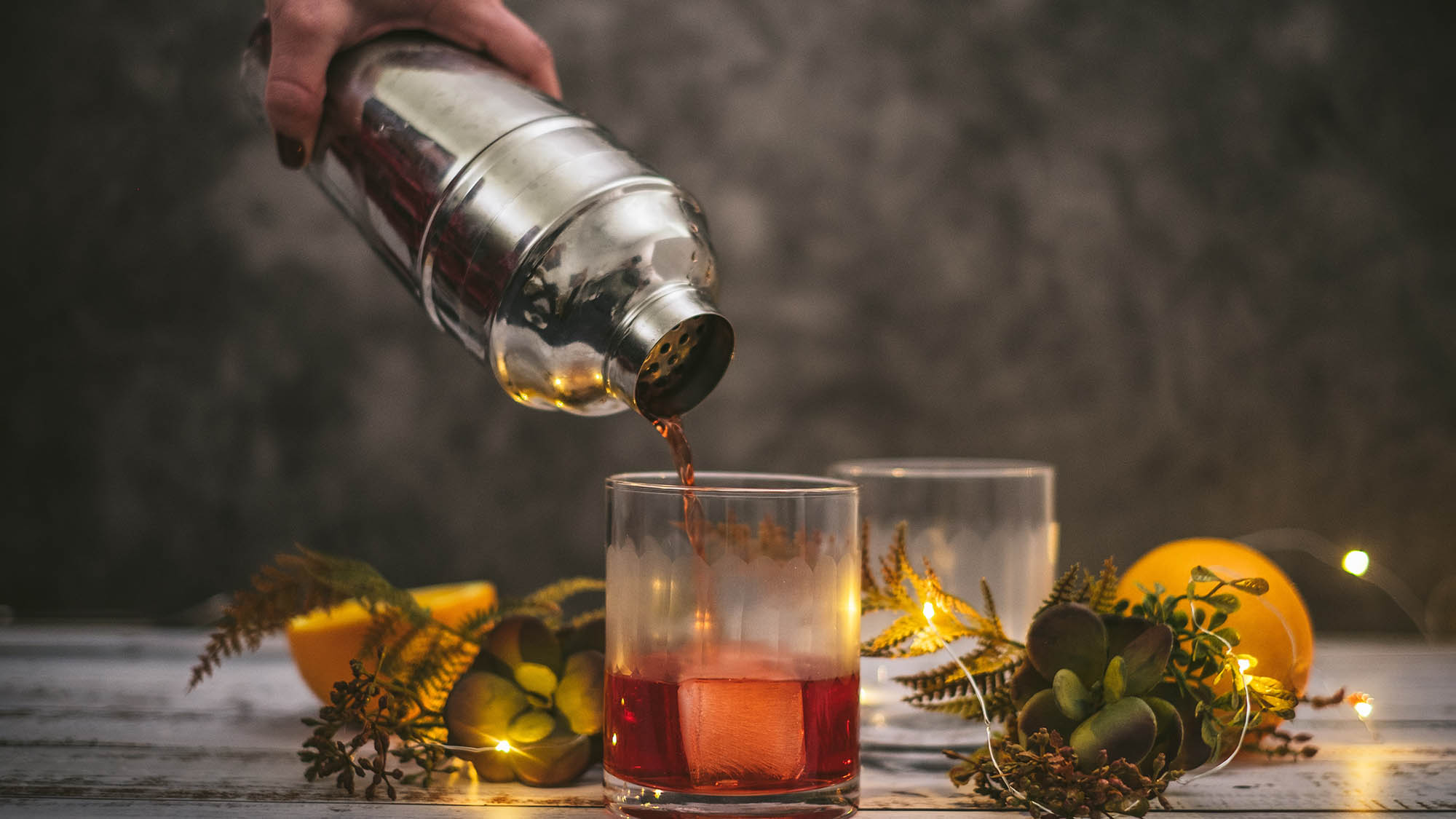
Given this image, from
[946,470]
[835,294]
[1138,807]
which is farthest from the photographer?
[835,294]

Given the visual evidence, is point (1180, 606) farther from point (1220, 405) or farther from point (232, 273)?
point (232, 273)

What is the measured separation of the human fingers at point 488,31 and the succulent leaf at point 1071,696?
20.4 inches

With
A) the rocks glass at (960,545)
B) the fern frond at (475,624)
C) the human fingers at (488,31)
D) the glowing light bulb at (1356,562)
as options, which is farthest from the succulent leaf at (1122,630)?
the human fingers at (488,31)

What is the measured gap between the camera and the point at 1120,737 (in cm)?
51

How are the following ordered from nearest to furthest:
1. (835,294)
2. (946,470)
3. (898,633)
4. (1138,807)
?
(1138,807), (898,633), (946,470), (835,294)

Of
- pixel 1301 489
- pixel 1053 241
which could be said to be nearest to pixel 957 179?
pixel 1053 241

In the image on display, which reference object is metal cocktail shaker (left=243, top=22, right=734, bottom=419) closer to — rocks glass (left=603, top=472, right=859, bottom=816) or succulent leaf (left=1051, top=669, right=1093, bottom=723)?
rocks glass (left=603, top=472, right=859, bottom=816)

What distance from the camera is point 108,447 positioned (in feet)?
4.54

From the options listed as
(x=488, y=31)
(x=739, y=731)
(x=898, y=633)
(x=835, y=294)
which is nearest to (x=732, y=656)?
(x=739, y=731)

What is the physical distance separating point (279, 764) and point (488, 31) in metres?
0.47

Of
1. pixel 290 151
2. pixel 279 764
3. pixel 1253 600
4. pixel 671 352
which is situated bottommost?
pixel 279 764

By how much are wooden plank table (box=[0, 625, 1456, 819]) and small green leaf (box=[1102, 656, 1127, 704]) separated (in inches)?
3.5

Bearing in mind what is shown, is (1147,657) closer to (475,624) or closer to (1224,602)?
(1224,602)

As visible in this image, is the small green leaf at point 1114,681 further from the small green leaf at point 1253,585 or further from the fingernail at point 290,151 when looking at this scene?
the fingernail at point 290,151
